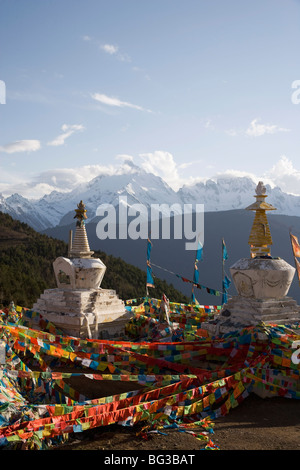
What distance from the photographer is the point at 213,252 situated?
92125mm

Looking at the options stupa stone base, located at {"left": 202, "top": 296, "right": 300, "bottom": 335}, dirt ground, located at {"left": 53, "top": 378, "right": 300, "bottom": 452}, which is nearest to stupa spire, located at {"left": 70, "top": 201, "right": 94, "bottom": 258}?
stupa stone base, located at {"left": 202, "top": 296, "right": 300, "bottom": 335}

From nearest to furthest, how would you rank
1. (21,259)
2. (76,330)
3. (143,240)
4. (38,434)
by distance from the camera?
(38,434)
(76,330)
(21,259)
(143,240)

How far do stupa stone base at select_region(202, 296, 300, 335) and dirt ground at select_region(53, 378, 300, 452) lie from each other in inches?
113

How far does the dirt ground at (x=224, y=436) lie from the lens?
20.6 feet

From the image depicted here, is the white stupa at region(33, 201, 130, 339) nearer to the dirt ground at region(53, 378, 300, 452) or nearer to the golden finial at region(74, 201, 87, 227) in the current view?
the golden finial at region(74, 201, 87, 227)

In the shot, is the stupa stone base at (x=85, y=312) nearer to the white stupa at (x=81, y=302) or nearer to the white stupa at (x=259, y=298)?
the white stupa at (x=81, y=302)

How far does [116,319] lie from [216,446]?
8.57m

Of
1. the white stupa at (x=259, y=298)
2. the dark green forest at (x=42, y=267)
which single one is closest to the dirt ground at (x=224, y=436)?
the white stupa at (x=259, y=298)

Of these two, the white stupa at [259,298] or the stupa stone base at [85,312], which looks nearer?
the white stupa at [259,298]

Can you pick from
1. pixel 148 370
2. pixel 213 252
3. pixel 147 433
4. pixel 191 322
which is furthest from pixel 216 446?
pixel 213 252

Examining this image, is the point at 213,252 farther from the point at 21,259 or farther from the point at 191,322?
the point at 191,322

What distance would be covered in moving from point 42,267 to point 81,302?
999 inches

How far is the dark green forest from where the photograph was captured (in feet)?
108

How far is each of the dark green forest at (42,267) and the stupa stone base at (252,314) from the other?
717 inches
